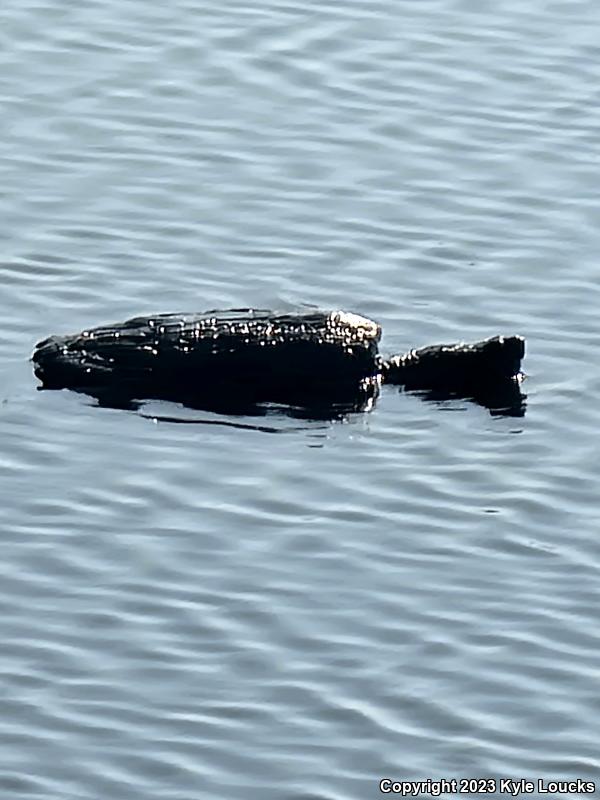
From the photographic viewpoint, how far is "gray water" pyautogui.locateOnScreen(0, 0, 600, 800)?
16.0m

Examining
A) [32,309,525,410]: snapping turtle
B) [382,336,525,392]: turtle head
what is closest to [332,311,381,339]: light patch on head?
[32,309,525,410]: snapping turtle

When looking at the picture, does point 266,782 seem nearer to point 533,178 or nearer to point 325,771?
point 325,771

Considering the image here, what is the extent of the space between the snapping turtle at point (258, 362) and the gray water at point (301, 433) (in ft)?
0.60

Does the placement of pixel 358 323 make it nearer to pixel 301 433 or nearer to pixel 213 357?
pixel 213 357

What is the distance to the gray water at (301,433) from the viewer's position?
52.6 ft

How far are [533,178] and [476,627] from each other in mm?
7719

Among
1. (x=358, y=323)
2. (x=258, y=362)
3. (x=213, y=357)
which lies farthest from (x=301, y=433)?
(x=358, y=323)

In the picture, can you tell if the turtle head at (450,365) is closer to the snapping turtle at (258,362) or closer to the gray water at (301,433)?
the snapping turtle at (258,362)

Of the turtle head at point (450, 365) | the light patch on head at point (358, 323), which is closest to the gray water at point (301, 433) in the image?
the turtle head at point (450, 365)

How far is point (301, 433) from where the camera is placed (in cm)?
1966

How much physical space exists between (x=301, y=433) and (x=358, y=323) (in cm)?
119

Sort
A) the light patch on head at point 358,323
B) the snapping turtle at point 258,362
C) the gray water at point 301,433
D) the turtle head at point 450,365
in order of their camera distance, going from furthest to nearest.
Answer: the light patch on head at point 358,323 < the turtle head at point 450,365 < the snapping turtle at point 258,362 < the gray water at point 301,433

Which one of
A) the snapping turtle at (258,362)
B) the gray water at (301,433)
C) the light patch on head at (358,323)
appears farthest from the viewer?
the light patch on head at (358,323)

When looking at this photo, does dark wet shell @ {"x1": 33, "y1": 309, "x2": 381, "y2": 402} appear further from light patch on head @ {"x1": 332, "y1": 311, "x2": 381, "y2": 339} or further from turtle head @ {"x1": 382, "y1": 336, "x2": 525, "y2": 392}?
turtle head @ {"x1": 382, "y1": 336, "x2": 525, "y2": 392}
